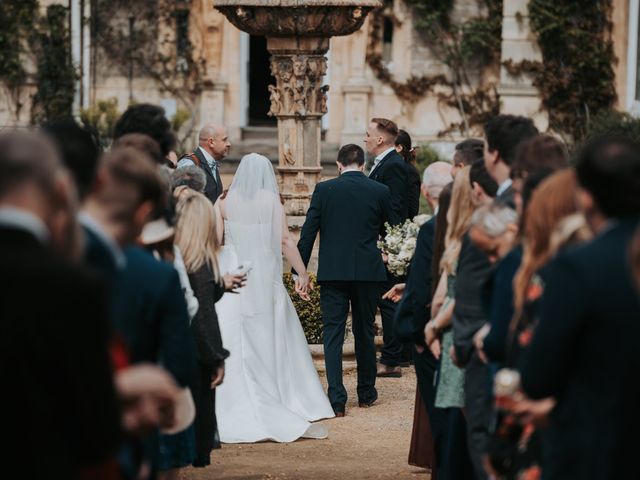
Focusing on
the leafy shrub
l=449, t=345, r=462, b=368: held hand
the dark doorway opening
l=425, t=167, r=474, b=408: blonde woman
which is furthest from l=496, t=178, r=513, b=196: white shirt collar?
the dark doorway opening

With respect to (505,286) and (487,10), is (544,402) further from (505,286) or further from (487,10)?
(487,10)

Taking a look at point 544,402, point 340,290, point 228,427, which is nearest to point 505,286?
point 544,402

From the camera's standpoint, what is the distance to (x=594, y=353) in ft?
12.3

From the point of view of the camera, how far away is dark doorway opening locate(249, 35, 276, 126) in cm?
2394

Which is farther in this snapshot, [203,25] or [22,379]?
[203,25]

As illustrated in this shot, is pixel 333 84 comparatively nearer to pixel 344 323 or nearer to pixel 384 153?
pixel 384 153

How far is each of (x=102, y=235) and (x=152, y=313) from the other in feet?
1.47

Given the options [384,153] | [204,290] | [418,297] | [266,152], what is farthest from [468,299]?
[266,152]

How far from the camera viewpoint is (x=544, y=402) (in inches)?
161

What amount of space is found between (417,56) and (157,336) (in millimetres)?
18172

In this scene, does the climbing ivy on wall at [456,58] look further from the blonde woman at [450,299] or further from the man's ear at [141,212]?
the man's ear at [141,212]

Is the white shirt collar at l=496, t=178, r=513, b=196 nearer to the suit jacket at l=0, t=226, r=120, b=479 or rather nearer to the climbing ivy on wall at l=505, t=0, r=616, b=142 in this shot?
the suit jacket at l=0, t=226, r=120, b=479

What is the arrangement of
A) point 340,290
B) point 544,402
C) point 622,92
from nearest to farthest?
point 544,402 < point 340,290 < point 622,92

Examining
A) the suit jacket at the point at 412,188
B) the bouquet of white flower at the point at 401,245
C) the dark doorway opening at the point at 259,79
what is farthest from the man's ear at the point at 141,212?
the dark doorway opening at the point at 259,79
